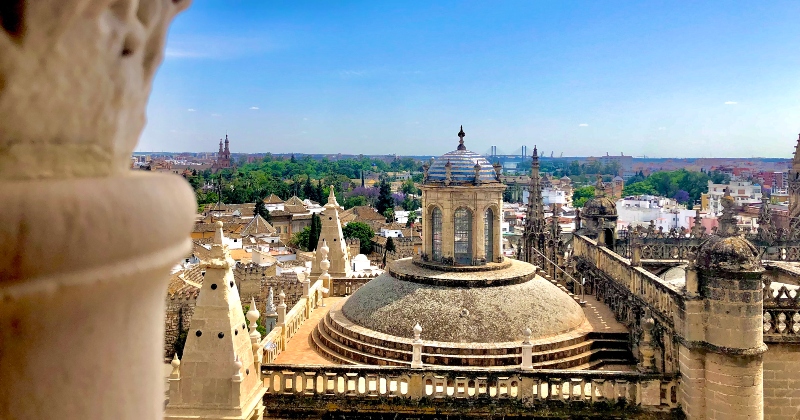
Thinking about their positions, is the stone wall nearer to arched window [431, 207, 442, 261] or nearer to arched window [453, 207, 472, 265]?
arched window [453, 207, 472, 265]

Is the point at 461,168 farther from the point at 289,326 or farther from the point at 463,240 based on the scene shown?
the point at 289,326

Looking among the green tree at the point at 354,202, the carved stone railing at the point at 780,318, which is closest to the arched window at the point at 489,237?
the carved stone railing at the point at 780,318

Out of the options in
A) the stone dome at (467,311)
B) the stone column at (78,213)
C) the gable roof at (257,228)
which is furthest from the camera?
the gable roof at (257,228)

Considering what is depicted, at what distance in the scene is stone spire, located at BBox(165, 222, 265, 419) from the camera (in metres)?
10.2

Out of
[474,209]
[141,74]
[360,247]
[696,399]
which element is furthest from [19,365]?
[360,247]

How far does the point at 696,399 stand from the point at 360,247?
7397cm

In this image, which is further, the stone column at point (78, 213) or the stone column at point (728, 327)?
the stone column at point (728, 327)

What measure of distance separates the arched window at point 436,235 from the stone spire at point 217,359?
659cm

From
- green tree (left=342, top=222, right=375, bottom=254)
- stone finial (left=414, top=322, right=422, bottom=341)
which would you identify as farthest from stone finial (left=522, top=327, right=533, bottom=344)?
green tree (left=342, top=222, right=375, bottom=254)

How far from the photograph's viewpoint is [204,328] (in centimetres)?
1052

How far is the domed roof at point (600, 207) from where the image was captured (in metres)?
23.4

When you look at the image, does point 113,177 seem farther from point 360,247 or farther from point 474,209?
point 360,247

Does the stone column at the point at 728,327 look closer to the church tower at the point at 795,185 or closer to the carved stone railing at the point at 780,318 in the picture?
the carved stone railing at the point at 780,318

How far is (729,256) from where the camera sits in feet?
37.8
